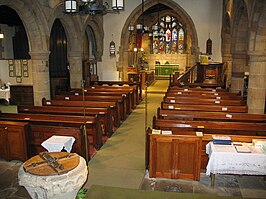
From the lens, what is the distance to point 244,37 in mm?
10430

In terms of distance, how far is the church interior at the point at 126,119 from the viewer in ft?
14.9

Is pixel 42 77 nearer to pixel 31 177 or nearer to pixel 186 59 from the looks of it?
pixel 31 177

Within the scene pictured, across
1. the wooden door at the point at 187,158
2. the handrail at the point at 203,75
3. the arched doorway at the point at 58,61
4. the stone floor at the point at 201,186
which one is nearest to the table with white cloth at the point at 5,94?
the arched doorway at the point at 58,61

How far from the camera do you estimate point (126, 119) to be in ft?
31.2

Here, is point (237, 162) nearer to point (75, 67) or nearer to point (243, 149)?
point (243, 149)

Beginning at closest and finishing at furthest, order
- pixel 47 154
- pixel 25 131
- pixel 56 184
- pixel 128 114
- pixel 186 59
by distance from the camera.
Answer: pixel 56 184 → pixel 47 154 → pixel 25 131 → pixel 128 114 → pixel 186 59

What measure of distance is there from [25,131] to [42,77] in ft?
13.6

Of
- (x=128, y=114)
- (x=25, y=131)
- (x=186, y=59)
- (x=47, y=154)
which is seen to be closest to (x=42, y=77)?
(x=128, y=114)

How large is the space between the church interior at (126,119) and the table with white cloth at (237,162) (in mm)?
16

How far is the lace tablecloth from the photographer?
14.8 feet

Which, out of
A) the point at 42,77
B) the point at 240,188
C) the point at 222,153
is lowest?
the point at 240,188

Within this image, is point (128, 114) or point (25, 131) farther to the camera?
point (128, 114)

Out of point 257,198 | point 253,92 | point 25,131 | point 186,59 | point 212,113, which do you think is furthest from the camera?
point 186,59

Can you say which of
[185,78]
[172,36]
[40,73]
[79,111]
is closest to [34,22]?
[40,73]
